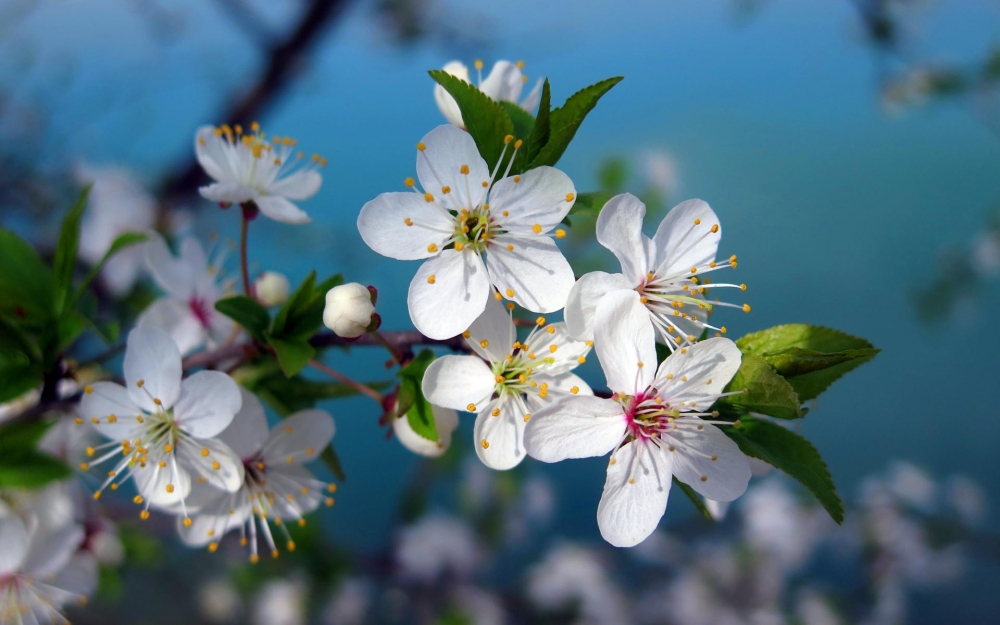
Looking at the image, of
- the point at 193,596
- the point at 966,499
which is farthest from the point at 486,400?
the point at 966,499

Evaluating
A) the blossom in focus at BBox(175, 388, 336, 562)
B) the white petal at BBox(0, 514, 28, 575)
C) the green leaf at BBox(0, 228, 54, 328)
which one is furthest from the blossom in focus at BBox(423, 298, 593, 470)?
the white petal at BBox(0, 514, 28, 575)

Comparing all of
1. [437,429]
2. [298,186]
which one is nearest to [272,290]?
[298,186]

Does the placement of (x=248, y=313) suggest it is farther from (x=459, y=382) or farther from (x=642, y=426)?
(x=642, y=426)

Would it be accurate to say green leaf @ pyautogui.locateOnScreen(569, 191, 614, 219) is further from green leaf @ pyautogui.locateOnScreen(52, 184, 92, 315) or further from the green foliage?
green leaf @ pyautogui.locateOnScreen(52, 184, 92, 315)

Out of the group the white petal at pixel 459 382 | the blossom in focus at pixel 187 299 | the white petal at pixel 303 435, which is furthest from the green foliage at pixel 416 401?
the blossom in focus at pixel 187 299

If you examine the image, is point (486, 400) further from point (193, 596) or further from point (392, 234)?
point (193, 596)
